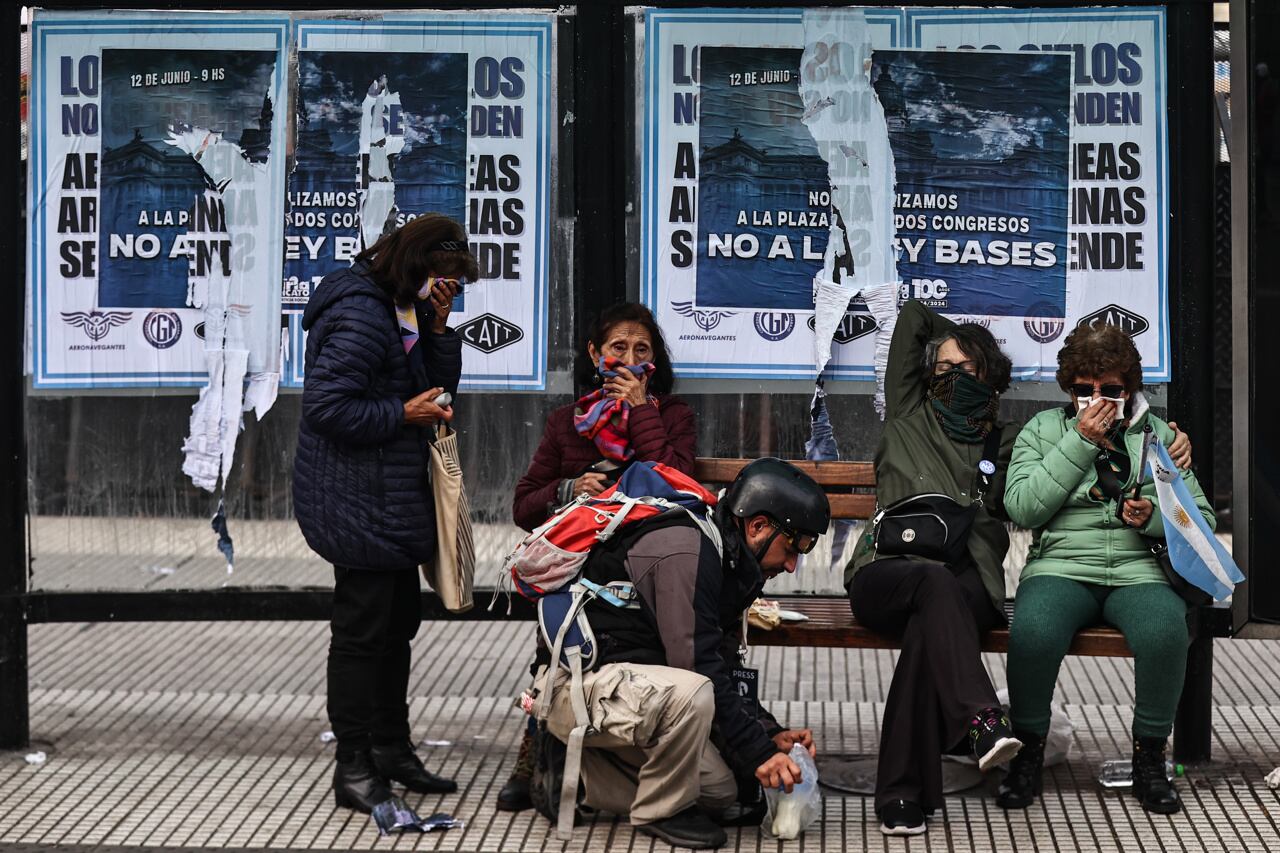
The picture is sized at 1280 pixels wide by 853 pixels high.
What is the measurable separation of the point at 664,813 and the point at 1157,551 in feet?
5.55

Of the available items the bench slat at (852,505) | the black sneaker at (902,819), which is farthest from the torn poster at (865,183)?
the black sneaker at (902,819)

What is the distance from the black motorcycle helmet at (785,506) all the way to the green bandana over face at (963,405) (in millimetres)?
889

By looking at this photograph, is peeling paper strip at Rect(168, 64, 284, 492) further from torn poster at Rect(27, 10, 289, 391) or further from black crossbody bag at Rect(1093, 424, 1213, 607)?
black crossbody bag at Rect(1093, 424, 1213, 607)

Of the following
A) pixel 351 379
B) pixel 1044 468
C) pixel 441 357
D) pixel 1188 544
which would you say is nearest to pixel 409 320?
pixel 441 357

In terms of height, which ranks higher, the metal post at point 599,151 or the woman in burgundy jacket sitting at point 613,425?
the metal post at point 599,151

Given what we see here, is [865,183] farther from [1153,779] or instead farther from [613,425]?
[1153,779]

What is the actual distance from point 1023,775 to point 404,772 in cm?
183

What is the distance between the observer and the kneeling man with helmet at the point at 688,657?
4.60m

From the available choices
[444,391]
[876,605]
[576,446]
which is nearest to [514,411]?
[576,446]

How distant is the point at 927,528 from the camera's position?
518 centimetres

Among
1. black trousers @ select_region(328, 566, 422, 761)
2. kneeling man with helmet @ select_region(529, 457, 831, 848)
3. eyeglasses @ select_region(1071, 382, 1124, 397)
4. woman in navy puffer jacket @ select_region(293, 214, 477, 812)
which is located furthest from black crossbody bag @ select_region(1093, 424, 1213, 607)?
black trousers @ select_region(328, 566, 422, 761)

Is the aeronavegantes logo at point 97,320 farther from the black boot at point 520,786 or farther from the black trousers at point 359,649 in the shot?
the black boot at point 520,786

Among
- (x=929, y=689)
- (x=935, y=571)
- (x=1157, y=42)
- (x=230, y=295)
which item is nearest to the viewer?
(x=929, y=689)

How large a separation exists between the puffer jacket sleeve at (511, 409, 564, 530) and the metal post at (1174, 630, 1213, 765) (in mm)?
2088
